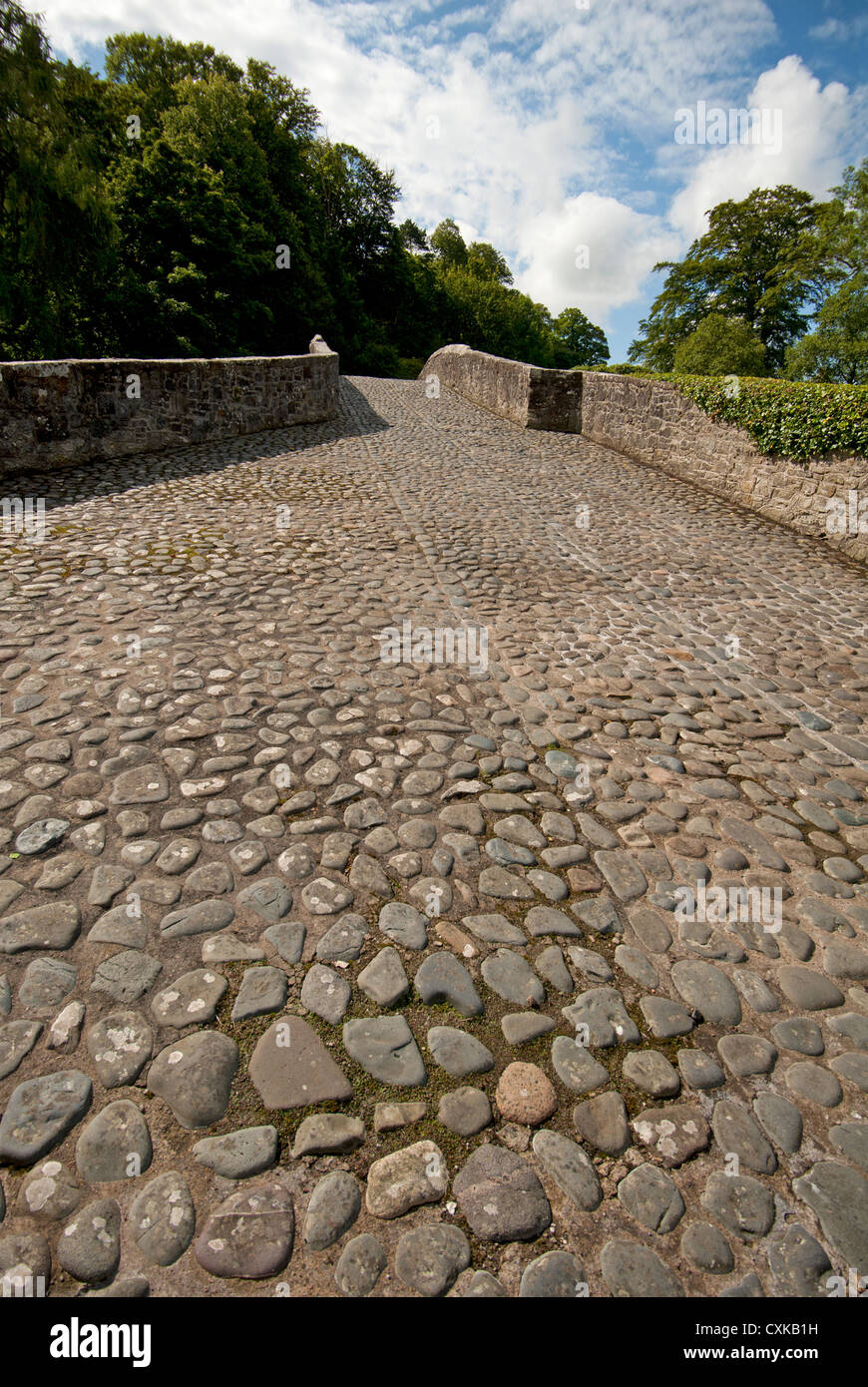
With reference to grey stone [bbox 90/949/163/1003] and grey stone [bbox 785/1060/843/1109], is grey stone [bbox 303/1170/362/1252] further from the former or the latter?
grey stone [bbox 785/1060/843/1109]

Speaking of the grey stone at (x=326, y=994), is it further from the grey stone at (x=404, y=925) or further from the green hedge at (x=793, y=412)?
the green hedge at (x=793, y=412)

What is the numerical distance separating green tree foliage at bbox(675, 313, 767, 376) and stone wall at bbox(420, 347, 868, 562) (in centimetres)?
1635

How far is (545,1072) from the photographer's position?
2008 mm

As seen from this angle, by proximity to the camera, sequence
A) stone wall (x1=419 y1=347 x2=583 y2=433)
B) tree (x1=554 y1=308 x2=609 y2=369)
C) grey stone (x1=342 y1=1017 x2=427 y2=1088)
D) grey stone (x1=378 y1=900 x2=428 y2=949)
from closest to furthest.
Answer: grey stone (x1=342 y1=1017 x2=427 y2=1088) → grey stone (x1=378 y1=900 x2=428 y2=949) → stone wall (x1=419 y1=347 x2=583 y2=433) → tree (x1=554 y1=308 x2=609 y2=369)

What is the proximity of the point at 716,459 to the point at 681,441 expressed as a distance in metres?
1.11

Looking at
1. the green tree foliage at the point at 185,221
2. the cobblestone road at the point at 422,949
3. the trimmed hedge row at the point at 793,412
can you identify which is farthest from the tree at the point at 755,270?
the cobblestone road at the point at 422,949

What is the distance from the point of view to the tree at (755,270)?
113ft

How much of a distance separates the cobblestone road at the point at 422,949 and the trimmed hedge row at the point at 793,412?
4.43m

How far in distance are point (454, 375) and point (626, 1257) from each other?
2462 centimetres

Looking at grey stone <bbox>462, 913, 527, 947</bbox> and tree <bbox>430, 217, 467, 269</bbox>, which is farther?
tree <bbox>430, 217, 467, 269</bbox>

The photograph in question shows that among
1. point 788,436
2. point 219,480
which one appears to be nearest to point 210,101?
point 219,480

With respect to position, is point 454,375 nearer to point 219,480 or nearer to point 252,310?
point 252,310

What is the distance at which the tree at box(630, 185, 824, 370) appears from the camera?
34469 mm

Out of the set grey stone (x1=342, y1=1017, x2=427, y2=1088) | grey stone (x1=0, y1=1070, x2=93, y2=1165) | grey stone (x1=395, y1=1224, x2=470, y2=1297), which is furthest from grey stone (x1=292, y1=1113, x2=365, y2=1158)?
grey stone (x1=0, y1=1070, x2=93, y2=1165)
